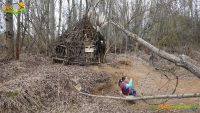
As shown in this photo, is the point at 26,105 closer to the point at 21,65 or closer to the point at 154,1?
the point at 21,65

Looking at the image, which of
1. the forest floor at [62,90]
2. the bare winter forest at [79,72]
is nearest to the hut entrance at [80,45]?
the bare winter forest at [79,72]

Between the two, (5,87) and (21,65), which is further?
(21,65)

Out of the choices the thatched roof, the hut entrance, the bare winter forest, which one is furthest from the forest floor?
the thatched roof

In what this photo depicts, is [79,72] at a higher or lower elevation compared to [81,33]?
lower

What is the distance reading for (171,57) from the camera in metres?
4.09

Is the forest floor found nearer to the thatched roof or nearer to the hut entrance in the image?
the hut entrance

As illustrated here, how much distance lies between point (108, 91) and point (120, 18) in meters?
14.4

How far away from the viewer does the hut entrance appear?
11.9 meters

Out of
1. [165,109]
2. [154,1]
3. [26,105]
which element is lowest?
[165,109]

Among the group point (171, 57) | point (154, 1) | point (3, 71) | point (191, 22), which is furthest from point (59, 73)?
point (191, 22)

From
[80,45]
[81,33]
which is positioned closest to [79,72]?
[80,45]

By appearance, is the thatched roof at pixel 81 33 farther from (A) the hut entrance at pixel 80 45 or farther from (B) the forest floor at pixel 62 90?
(B) the forest floor at pixel 62 90

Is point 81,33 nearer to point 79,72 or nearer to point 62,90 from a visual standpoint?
point 79,72

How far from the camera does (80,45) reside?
38.8 feet
